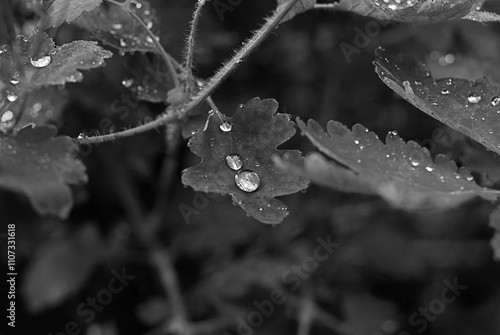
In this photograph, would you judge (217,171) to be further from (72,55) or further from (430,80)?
(430,80)

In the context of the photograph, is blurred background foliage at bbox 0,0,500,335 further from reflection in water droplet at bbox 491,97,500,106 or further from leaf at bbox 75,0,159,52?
reflection in water droplet at bbox 491,97,500,106

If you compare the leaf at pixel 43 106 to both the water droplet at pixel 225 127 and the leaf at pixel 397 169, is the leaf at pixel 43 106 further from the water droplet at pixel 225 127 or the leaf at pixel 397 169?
the leaf at pixel 397 169

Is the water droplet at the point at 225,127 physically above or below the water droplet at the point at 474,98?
below

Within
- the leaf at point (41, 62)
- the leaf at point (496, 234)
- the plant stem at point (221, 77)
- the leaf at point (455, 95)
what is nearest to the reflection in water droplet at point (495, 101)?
the leaf at point (455, 95)

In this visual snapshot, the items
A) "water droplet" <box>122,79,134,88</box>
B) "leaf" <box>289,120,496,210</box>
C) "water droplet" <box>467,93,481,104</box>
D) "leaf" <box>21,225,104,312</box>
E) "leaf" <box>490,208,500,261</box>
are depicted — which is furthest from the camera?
"leaf" <box>21,225,104,312</box>

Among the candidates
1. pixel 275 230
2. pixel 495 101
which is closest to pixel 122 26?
pixel 495 101

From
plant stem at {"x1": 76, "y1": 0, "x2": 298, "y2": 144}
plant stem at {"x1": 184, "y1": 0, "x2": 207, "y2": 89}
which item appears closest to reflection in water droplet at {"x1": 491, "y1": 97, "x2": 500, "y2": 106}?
plant stem at {"x1": 76, "y1": 0, "x2": 298, "y2": 144}

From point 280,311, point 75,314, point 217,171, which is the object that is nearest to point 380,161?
point 217,171

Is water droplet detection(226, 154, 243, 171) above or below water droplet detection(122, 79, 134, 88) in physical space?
above
